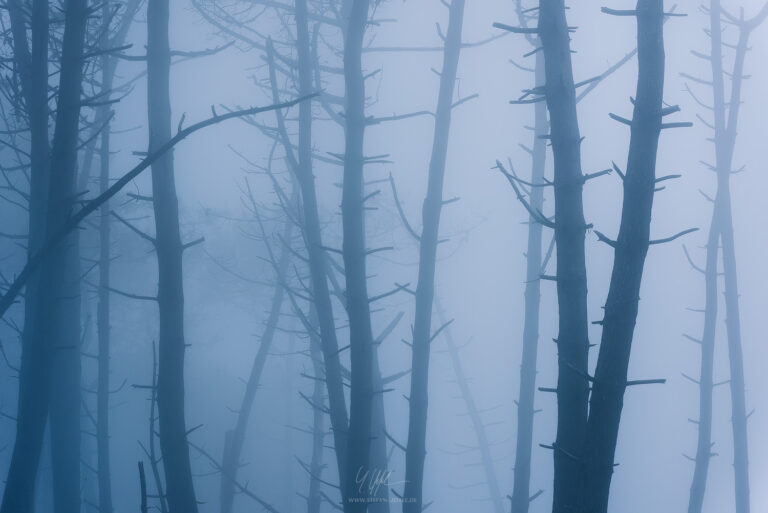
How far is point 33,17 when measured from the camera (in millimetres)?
5855

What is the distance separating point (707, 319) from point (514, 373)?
15583mm

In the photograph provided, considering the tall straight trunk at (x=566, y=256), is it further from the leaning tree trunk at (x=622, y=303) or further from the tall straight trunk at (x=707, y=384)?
the tall straight trunk at (x=707, y=384)

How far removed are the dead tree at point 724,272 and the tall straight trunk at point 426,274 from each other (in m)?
6.01

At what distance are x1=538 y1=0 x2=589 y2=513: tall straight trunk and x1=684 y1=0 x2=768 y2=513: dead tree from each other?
7558mm

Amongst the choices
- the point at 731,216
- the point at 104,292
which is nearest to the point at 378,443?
the point at 104,292

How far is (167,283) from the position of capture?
197 inches

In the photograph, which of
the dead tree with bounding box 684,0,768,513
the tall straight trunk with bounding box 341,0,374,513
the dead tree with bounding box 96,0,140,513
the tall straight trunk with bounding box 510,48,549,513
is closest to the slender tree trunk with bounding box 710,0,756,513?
the dead tree with bounding box 684,0,768,513

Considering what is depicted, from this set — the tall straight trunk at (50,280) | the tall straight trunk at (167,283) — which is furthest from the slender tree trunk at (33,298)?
the tall straight trunk at (167,283)

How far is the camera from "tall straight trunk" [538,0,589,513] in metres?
3.60

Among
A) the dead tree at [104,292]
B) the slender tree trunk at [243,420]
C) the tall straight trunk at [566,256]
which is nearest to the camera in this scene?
the tall straight trunk at [566,256]

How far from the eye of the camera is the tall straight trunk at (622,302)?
3.27 meters

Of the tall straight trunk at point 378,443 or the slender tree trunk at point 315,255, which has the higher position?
the slender tree trunk at point 315,255

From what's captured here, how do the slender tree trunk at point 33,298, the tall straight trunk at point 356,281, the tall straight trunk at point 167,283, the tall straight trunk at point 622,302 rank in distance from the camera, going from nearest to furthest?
the tall straight trunk at point 622,302 → the slender tree trunk at point 33,298 → the tall straight trunk at point 167,283 → the tall straight trunk at point 356,281

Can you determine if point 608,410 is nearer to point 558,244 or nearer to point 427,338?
point 558,244
